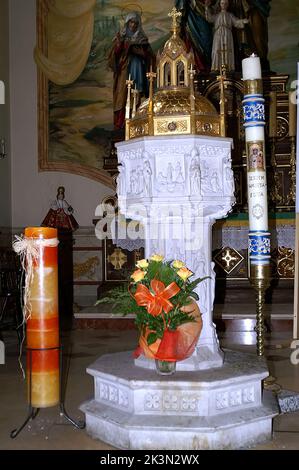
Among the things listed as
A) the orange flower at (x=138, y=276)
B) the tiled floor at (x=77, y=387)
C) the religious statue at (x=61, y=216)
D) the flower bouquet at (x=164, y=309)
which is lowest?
the tiled floor at (x=77, y=387)

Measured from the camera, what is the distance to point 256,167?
3691 mm

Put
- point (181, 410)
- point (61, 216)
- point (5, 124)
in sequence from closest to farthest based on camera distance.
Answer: point (181, 410), point (61, 216), point (5, 124)

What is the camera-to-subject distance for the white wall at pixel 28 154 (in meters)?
10.9

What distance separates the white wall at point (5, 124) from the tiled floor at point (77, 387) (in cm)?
345

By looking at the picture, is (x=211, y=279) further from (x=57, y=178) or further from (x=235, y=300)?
(x=57, y=178)

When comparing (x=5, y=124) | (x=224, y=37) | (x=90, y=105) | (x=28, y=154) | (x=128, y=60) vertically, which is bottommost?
(x=28, y=154)

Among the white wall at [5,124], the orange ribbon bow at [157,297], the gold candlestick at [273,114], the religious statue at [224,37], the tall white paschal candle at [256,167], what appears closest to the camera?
the orange ribbon bow at [157,297]

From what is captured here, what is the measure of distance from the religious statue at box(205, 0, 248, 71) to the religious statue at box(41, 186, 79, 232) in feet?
10.7

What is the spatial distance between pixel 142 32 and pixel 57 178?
2.88m

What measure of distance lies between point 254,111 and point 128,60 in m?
7.21

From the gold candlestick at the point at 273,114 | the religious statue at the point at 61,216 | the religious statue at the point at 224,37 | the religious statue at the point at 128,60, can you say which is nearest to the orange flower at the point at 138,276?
the gold candlestick at the point at 273,114

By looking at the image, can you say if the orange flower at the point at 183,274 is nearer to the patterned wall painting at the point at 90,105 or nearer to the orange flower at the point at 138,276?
the orange flower at the point at 138,276

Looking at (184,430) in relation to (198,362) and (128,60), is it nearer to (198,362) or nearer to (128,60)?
(198,362)

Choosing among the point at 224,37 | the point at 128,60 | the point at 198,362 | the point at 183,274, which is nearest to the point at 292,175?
the point at 224,37
